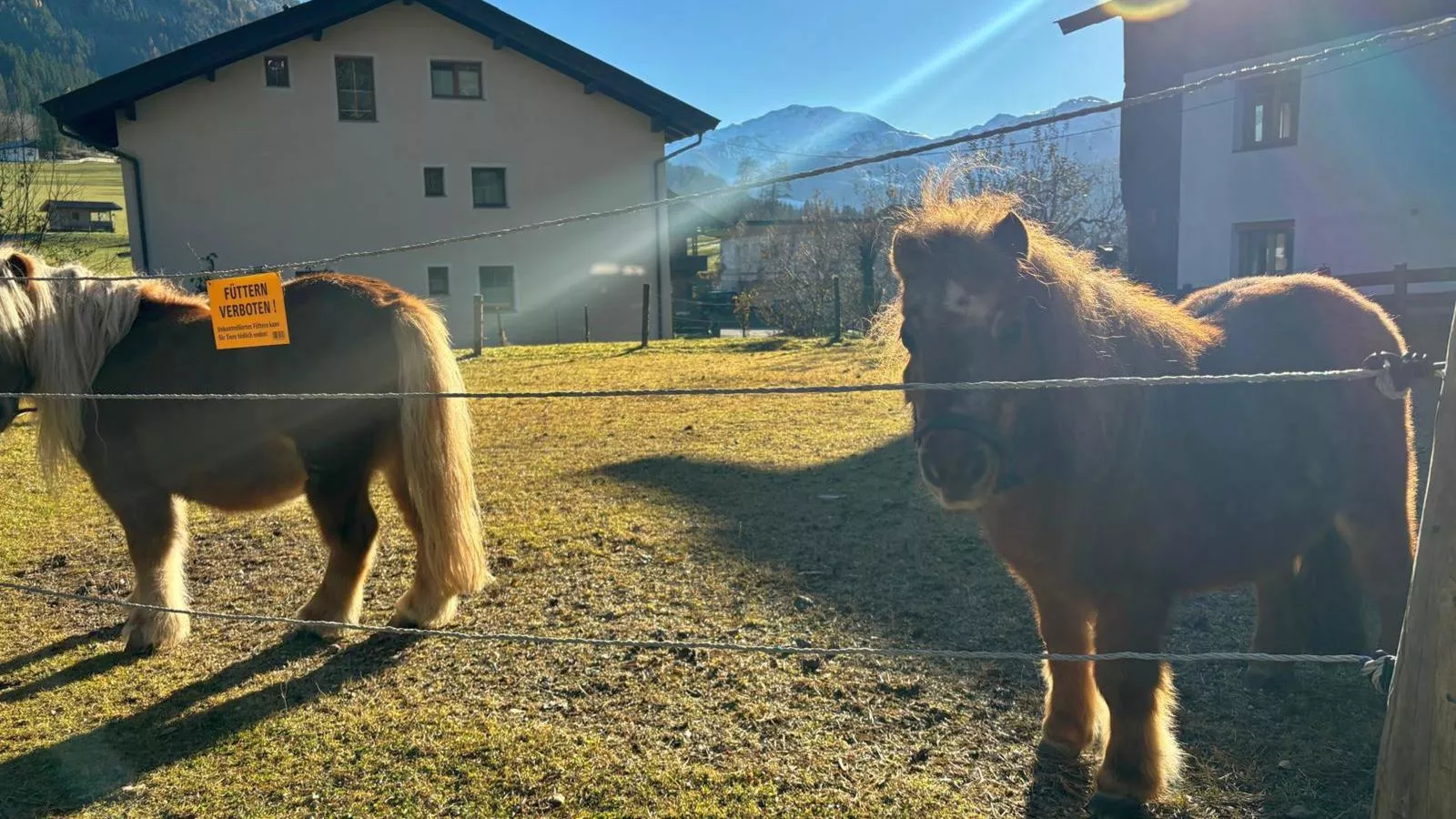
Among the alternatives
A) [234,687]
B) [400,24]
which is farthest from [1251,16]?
[400,24]

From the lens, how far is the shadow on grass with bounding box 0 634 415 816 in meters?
2.80

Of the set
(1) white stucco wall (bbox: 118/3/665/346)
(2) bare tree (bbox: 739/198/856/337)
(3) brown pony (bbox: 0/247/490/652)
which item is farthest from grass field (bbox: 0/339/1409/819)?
(1) white stucco wall (bbox: 118/3/665/346)

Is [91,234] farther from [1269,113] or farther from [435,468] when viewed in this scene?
[1269,113]

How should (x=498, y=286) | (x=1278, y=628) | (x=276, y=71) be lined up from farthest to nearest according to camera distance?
1. (x=498, y=286)
2. (x=276, y=71)
3. (x=1278, y=628)

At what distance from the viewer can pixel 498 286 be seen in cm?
2420

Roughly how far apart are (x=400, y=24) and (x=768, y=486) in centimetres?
2114

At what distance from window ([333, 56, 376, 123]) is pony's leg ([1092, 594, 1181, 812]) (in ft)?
79.7

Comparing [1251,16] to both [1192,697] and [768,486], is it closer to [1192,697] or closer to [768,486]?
[768,486]

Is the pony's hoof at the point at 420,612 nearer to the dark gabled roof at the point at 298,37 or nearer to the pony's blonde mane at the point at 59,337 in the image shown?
the pony's blonde mane at the point at 59,337

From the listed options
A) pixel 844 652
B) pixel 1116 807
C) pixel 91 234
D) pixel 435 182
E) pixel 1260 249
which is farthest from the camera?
pixel 91 234

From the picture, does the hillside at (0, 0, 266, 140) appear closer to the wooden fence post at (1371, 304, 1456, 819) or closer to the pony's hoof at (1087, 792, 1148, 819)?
the pony's hoof at (1087, 792, 1148, 819)

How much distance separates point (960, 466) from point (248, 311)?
325 centimetres

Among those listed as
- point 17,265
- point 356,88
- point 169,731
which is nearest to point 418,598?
point 169,731

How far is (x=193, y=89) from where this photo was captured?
823 inches
